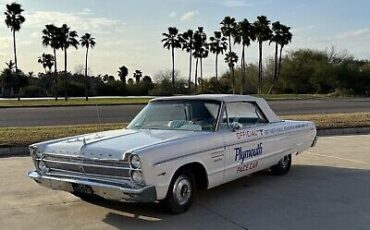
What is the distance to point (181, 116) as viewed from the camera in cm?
655

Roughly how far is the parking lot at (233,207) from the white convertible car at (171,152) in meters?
0.27

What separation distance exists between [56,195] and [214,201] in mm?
2161

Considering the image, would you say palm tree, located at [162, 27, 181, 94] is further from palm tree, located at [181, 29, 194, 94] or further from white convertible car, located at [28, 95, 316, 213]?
white convertible car, located at [28, 95, 316, 213]

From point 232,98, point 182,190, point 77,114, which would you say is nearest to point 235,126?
point 232,98

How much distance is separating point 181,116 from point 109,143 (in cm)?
132

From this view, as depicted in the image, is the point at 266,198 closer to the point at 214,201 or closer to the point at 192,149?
the point at 214,201

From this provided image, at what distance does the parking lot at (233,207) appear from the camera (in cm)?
521

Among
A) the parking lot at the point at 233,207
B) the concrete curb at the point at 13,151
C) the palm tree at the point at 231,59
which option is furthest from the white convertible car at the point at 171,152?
the palm tree at the point at 231,59

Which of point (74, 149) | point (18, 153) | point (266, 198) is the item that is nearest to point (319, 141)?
point (266, 198)

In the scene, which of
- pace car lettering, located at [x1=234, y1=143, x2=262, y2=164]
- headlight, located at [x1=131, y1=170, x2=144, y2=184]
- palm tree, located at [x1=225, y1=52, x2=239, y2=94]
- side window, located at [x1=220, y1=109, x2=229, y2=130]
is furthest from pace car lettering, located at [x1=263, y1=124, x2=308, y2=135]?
palm tree, located at [x1=225, y1=52, x2=239, y2=94]

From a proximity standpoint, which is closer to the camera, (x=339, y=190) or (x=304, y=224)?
(x=304, y=224)

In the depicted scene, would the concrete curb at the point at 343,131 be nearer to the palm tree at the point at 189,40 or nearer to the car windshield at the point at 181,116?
the car windshield at the point at 181,116

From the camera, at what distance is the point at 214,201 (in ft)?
20.3

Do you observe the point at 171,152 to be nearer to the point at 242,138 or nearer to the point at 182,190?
the point at 182,190
